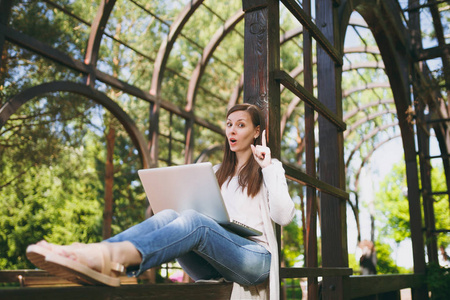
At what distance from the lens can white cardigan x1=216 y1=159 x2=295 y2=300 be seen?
7.20 feet

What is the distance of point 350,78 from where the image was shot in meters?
18.9

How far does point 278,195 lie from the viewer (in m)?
2.19

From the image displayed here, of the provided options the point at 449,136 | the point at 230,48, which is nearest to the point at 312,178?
the point at 449,136

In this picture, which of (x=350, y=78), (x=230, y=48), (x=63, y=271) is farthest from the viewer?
(x=350, y=78)

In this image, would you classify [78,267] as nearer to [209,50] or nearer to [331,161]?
[331,161]

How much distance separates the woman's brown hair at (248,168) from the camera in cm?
237

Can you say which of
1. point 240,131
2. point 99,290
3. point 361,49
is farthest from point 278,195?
point 361,49

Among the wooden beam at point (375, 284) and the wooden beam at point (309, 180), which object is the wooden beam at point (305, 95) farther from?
the wooden beam at point (375, 284)

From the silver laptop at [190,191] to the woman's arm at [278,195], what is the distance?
0.43 ft

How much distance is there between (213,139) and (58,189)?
310 inches

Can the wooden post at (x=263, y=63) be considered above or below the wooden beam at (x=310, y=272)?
above

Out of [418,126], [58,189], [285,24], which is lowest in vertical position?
[418,126]

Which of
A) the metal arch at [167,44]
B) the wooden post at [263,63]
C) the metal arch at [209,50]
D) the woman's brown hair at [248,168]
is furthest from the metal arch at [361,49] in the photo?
the woman's brown hair at [248,168]

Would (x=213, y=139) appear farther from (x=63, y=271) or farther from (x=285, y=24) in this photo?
(x=63, y=271)
